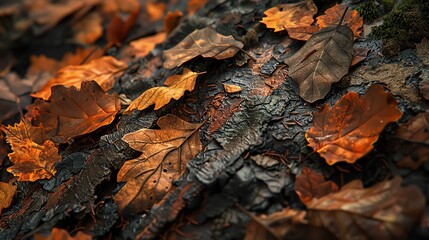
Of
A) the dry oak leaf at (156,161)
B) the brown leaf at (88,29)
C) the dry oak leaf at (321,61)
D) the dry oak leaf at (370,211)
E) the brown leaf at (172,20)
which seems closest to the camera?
the dry oak leaf at (370,211)

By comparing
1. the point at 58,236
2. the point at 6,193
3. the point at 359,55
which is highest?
the point at 359,55

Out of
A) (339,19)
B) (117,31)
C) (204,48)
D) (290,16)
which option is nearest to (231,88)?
(204,48)

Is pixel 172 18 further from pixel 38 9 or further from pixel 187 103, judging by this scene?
pixel 38 9

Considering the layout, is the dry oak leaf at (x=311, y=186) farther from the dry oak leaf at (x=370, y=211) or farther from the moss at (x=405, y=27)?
the moss at (x=405, y=27)

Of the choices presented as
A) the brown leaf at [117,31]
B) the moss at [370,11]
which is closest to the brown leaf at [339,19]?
the moss at [370,11]

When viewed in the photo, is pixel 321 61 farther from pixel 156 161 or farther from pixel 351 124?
pixel 156 161
